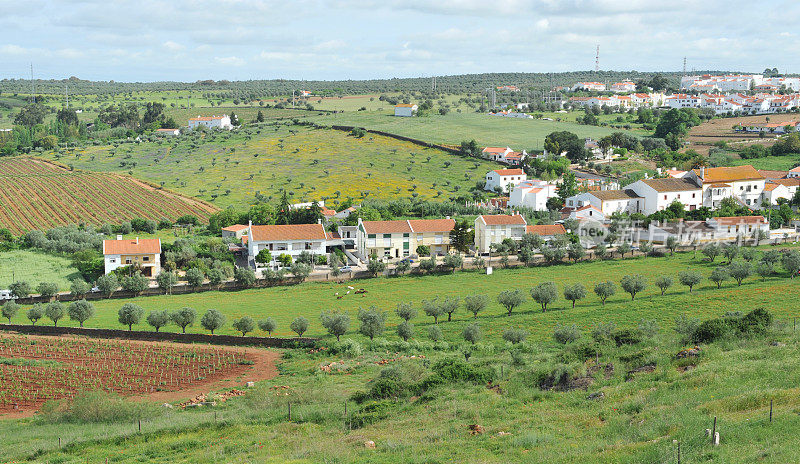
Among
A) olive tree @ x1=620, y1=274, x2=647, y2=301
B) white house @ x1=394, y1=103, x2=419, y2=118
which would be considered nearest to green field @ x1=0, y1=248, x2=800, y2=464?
olive tree @ x1=620, y1=274, x2=647, y2=301

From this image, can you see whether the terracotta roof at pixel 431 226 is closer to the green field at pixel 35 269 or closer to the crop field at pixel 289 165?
the crop field at pixel 289 165

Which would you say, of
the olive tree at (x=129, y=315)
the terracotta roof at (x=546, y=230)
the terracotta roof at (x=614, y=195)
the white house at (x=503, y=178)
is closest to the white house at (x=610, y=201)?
the terracotta roof at (x=614, y=195)

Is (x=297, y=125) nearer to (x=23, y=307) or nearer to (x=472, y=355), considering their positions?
(x=23, y=307)

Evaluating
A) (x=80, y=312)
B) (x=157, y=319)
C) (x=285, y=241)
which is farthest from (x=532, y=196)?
(x=80, y=312)

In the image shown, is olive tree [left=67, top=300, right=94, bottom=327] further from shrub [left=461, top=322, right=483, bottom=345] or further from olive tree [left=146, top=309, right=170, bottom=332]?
shrub [left=461, top=322, right=483, bottom=345]

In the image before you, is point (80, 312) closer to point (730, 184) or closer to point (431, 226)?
point (431, 226)

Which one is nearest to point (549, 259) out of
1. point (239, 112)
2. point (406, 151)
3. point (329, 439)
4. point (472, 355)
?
point (472, 355)
